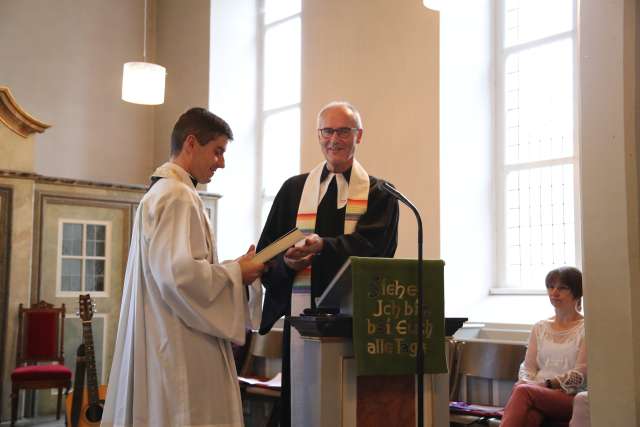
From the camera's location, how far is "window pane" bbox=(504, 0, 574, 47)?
21.4 ft

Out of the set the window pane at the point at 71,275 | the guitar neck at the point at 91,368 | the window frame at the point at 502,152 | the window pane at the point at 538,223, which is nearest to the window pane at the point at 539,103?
the window frame at the point at 502,152

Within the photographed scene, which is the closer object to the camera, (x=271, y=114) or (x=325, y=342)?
(x=325, y=342)

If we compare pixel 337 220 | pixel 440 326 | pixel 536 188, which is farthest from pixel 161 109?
pixel 440 326

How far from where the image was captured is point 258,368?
7105 mm

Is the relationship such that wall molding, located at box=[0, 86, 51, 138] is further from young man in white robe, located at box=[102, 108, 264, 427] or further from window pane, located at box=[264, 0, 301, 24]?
young man in white robe, located at box=[102, 108, 264, 427]

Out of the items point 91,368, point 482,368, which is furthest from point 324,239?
point 91,368

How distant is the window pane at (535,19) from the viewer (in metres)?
6.52

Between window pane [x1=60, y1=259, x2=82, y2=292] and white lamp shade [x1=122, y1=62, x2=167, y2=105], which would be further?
window pane [x1=60, y1=259, x2=82, y2=292]

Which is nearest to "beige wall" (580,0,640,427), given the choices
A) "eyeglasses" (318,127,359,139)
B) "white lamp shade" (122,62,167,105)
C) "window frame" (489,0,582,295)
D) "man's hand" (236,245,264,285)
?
"eyeglasses" (318,127,359,139)

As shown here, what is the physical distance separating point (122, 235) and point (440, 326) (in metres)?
6.32

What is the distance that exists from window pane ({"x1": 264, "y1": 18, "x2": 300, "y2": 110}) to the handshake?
20.9 feet

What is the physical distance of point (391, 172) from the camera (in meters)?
7.04

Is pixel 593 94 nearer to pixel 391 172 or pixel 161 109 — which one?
pixel 391 172

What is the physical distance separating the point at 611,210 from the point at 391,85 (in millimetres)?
4048
